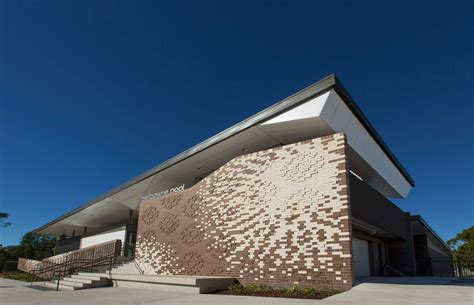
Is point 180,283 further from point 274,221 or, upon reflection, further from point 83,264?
point 83,264

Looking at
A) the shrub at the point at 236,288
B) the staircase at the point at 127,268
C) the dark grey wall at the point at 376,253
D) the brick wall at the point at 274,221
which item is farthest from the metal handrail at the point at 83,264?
the dark grey wall at the point at 376,253

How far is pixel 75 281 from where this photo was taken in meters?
14.0

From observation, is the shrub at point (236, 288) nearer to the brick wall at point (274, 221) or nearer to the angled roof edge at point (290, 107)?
the brick wall at point (274, 221)

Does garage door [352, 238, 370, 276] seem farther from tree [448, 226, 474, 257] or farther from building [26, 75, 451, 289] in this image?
tree [448, 226, 474, 257]

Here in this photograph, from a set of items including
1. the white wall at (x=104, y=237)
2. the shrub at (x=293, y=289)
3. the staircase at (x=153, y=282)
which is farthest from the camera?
the white wall at (x=104, y=237)

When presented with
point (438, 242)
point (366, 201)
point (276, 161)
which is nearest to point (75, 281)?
point (276, 161)

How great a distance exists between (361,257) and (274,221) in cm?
806

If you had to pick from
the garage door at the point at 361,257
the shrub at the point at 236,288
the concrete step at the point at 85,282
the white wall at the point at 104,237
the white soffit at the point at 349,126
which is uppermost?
the white soffit at the point at 349,126

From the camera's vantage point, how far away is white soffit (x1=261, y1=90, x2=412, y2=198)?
11945mm

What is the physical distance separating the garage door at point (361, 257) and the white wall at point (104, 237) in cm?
1672

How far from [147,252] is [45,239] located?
53291 millimetres

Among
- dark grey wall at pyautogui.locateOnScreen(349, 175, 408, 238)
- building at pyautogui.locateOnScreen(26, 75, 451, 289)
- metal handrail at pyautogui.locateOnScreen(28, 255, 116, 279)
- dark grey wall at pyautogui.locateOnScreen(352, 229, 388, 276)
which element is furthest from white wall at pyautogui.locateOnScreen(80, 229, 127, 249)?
dark grey wall at pyautogui.locateOnScreen(349, 175, 408, 238)

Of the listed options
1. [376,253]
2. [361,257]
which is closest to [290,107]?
[361,257]

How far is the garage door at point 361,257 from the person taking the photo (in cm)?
1619
